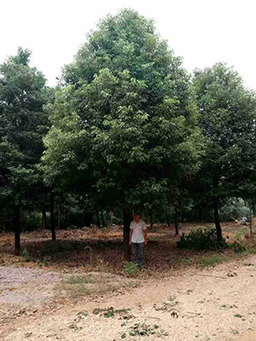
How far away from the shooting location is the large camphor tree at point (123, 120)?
25.5ft

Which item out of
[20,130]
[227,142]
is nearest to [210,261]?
[227,142]

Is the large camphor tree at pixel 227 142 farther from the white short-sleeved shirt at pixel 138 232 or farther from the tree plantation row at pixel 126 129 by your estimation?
the white short-sleeved shirt at pixel 138 232

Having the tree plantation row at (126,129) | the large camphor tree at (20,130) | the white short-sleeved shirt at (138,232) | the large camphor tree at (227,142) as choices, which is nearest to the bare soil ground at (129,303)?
the white short-sleeved shirt at (138,232)

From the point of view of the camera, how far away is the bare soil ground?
13.1ft

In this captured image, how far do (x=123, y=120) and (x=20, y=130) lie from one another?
6.12 m

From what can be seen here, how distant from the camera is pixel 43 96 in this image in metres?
12.3

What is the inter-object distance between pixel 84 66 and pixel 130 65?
5.10 ft

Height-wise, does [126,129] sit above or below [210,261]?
above

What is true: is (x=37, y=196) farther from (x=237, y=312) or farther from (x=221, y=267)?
(x=237, y=312)

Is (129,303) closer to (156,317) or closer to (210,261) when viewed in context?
(156,317)

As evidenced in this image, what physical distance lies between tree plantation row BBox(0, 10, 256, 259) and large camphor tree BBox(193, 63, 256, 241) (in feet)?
0.14

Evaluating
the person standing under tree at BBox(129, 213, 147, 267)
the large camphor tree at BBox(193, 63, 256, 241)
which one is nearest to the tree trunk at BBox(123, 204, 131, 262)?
the person standing under tree at BBox(129, 213, 147, 267)

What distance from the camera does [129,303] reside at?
534 cm

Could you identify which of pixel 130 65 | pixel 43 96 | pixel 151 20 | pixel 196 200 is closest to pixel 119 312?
pixel 130 65
